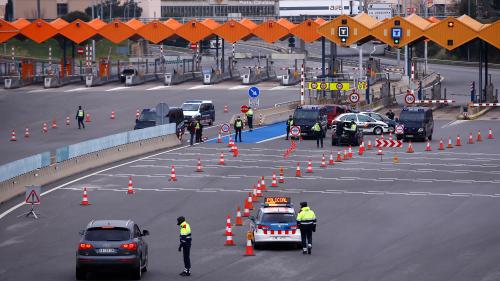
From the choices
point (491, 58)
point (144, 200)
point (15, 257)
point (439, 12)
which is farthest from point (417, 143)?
point (439, 12)

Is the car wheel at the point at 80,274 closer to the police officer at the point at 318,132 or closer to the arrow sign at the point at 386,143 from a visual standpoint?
the arrow sign at the point at 386,143

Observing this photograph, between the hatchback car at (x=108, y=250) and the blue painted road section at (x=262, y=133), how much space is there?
112ft

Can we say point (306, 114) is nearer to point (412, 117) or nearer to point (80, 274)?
point (412, 117)

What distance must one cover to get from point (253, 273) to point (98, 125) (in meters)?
43.8

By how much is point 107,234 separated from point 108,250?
0.40 m

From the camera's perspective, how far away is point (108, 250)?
24.7 metres

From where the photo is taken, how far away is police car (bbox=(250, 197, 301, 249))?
29.2 m

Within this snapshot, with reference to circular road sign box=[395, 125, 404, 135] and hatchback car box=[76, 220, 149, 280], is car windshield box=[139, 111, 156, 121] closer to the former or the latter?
circular road sign box=[395, 125, 404, 135]

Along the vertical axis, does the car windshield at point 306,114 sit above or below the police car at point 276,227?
above

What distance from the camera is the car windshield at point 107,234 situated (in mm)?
24859

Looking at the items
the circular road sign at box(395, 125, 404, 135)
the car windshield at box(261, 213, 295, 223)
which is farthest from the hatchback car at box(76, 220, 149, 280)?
the circular road sign at box(395, 125, 404, 135)

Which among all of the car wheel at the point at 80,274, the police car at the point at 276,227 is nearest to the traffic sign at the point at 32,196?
the police car at the point at 276,227

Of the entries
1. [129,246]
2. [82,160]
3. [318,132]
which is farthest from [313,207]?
[318,132]

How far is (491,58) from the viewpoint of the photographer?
130 m
